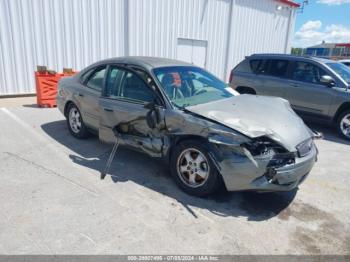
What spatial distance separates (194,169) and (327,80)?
174 inches

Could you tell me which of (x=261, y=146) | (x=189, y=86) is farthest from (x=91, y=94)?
(x=261, y=146)

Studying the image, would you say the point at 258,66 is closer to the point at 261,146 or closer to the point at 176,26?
the point at 261,146

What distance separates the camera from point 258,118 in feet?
11.0

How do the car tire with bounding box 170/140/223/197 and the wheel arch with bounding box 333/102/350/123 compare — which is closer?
the car tire with bounding box 170/140/223/197

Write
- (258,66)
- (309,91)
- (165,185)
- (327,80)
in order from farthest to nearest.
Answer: (258,66), (309,91), (327,80), (165,185)

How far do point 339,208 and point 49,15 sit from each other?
29.7 feet

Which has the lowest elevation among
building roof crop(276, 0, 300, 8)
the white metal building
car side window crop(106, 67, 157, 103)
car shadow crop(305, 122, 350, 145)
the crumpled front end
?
car shadow crop(305, 122, 350, 145)

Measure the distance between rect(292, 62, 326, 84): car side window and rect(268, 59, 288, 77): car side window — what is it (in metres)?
0.26

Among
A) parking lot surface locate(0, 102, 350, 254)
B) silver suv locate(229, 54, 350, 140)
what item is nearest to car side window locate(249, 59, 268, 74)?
silver suv locate(229, 54, 350, 140)

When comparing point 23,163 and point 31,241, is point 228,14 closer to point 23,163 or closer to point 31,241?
point 23,163

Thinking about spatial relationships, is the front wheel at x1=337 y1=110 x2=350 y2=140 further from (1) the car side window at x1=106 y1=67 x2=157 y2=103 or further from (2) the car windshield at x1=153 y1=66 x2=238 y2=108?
(1) the car side window at x1=106 y1=67 x2=157 y2=103

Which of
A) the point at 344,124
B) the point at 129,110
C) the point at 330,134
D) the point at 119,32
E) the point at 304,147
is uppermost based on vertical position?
the point at 119,32

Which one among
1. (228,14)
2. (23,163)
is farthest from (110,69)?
(228,14)

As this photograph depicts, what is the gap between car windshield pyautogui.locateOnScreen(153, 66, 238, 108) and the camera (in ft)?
12.3
